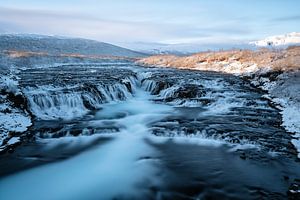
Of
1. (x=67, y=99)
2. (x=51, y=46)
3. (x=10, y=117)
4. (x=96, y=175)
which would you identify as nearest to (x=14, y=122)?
(x=10, y=117)

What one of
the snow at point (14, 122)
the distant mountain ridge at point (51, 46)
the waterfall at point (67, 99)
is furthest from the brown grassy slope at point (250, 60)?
the distant mountain ridge at point (51, 46)

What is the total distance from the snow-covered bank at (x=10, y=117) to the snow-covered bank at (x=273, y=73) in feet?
39.6

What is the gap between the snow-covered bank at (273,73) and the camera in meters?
17.7

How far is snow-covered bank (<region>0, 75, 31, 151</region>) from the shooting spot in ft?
45.9

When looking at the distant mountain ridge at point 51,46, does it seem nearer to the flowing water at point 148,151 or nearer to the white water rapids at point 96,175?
the flowing water at point 148,151

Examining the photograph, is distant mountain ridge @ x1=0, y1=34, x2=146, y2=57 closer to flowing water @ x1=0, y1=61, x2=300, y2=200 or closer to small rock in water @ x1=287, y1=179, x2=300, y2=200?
flowing water @ x1=0, y1=61, x2=300, y2=200

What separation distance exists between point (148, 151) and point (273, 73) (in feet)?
71.7

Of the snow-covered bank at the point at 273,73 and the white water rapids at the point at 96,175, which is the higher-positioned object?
the snow-covered bank at the point at 273,73

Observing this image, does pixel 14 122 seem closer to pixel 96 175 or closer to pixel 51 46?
pixel 96 175

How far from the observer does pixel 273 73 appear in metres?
30.8

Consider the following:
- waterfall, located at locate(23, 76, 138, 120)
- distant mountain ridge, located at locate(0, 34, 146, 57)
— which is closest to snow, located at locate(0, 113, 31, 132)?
waterfall, located at locate(23, 76, 138, 120)

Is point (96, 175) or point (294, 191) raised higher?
point (294, 191)

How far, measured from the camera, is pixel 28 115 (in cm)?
1764

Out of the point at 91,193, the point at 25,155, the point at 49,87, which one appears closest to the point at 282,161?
the point at 91,193
